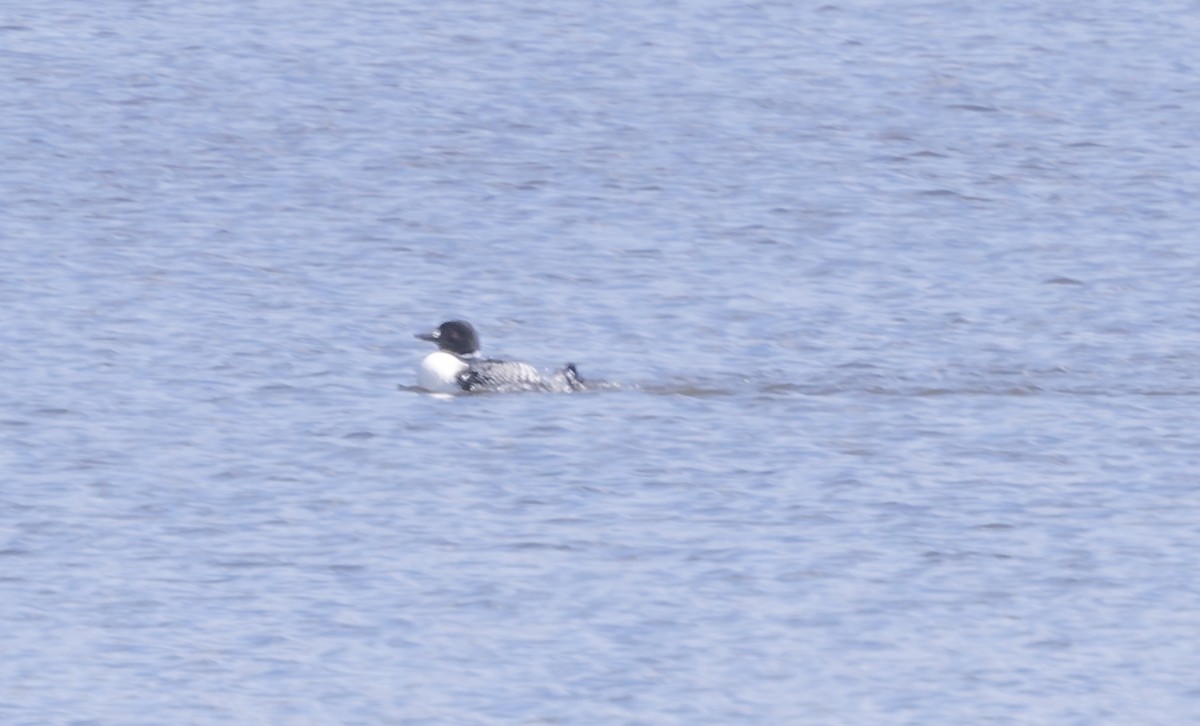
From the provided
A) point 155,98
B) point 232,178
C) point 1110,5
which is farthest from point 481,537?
point 1110,5

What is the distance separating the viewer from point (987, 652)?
10172 millimetres

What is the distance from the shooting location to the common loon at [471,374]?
14836 millimetres

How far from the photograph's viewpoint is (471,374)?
14922 millimetres

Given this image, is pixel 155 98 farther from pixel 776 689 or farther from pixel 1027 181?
pixel 776 689

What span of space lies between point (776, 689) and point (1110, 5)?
1870cm

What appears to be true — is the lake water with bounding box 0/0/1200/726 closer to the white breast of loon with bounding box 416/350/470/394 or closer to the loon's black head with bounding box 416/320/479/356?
the white breast of loon with bounding box 416/350/470/394

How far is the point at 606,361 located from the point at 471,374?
3.13 feet

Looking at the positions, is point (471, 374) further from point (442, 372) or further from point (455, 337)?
point (455, 337)

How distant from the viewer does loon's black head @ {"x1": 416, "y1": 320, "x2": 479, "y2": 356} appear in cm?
1522

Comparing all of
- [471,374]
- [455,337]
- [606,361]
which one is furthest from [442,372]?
[606,361]

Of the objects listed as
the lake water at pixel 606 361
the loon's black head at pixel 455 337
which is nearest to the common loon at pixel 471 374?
the loon's black head at pixel 455 337

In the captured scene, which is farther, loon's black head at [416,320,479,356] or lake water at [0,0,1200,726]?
loon's black head at [416,320,479,356]

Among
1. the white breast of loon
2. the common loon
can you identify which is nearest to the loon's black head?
the common loon

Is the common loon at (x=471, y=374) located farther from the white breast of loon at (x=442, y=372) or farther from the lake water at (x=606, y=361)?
the lake water at (x=606, y=361)
